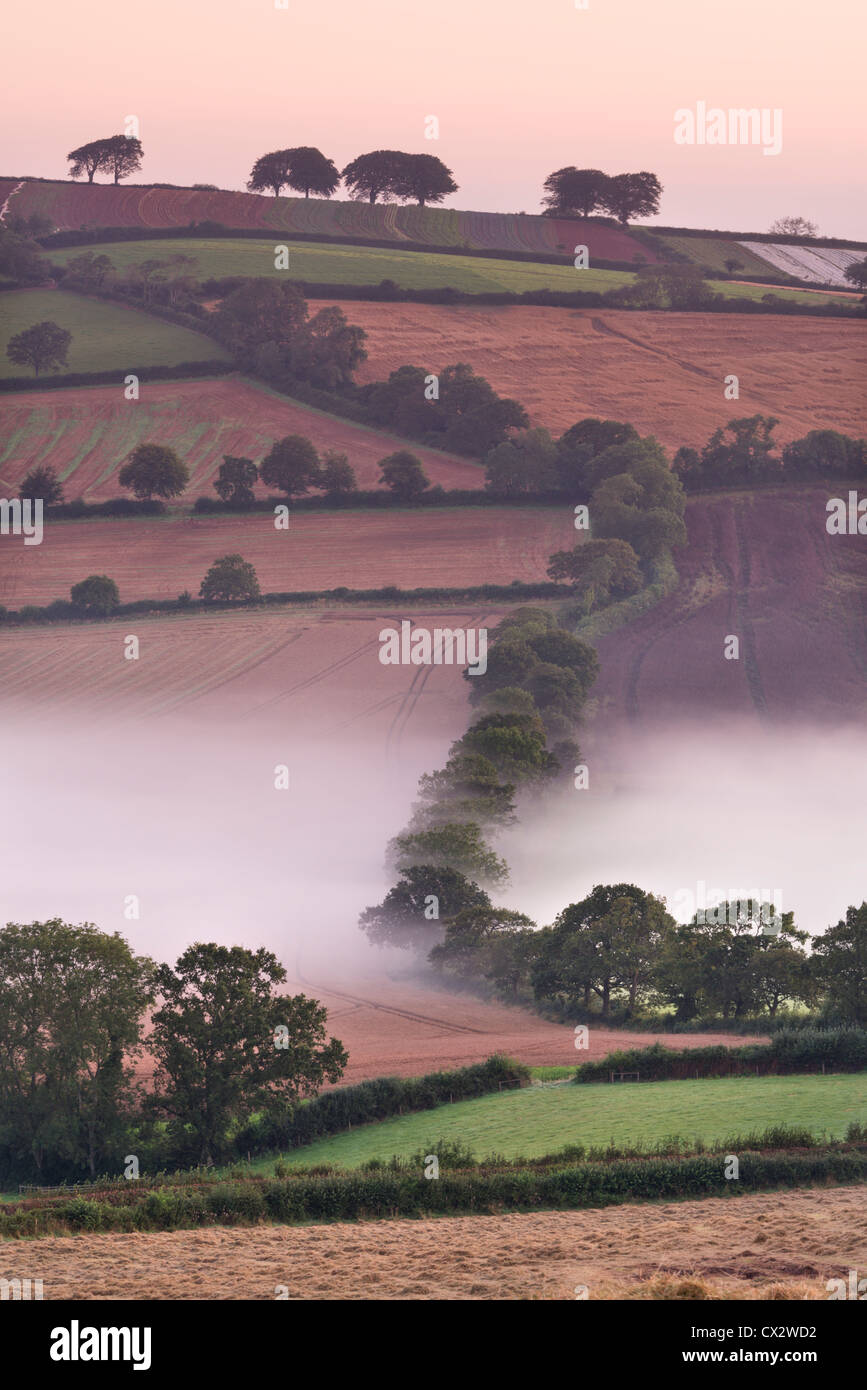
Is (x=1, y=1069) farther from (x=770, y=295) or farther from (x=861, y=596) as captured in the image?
(x=770, y=295)

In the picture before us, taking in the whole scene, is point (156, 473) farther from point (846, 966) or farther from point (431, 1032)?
point (846, 966)

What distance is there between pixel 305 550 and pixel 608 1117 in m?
68.2

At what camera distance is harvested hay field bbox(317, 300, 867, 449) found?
5079 inches

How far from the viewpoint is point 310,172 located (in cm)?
17138

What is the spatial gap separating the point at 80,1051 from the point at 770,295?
128389mm

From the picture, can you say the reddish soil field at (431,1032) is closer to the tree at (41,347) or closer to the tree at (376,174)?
the tree at (41,347)

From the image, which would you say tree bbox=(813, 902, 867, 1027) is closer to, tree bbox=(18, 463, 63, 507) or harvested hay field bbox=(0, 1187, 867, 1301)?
harvested hay field bbox=(0, 1187, 867, 1301)

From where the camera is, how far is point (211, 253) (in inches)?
6009

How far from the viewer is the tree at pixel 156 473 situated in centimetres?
11238

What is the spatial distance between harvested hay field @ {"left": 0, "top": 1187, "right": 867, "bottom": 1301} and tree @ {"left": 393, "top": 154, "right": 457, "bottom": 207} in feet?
504

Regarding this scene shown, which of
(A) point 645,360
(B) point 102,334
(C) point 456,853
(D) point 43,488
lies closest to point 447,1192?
(C) point 456,853

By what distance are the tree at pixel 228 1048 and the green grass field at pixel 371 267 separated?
11160 cm

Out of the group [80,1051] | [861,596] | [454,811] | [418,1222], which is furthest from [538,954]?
[861,596]

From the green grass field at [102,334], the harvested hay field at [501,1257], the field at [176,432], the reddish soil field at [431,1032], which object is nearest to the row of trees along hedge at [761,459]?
the field at [176,432]
